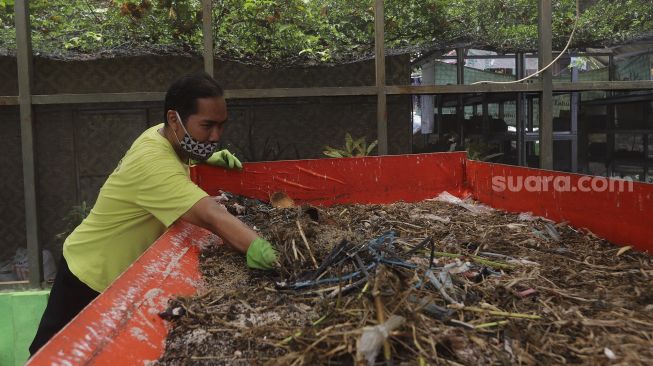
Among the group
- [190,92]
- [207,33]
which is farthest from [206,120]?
[207,33]

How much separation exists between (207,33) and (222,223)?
2.95m

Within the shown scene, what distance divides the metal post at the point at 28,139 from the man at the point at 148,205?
2023 millimetres

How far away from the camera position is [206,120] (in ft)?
8.18

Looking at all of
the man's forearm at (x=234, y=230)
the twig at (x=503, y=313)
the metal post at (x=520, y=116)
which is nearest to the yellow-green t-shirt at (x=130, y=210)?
the man's forearm at (x=234, y=230)

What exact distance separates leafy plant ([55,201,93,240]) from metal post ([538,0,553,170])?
4.59 metres

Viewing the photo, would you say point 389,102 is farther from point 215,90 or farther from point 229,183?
point 215,90

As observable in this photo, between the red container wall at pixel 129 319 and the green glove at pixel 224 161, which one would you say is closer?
the red container wall at pixel 129 319

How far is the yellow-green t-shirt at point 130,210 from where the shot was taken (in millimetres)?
2199

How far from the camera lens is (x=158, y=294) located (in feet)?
5.70

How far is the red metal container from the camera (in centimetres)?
135

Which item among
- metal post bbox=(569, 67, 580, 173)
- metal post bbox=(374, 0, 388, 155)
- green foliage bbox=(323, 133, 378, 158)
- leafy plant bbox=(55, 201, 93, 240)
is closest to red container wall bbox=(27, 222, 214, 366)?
metal post bbox=(374, 0, 388, 155)

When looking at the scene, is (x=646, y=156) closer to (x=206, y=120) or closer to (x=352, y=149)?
(x=352, y=149)

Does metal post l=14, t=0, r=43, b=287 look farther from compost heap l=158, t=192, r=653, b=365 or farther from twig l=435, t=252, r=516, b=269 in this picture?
twig l=435, t=252, r=516, b=269

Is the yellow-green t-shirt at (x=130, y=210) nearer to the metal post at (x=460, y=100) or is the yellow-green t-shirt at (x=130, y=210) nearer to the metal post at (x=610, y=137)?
the metal post at (x=460, y=100)
